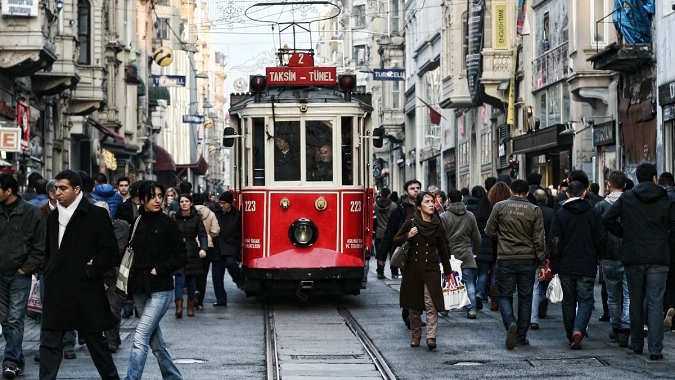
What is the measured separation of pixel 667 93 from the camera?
26750 mm

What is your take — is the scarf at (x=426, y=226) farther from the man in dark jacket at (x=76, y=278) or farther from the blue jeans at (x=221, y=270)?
the blue jeans at (x=221, y=270)

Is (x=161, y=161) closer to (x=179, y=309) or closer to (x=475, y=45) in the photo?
(x=475, y=45)

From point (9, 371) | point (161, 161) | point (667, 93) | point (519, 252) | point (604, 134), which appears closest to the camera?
point (9, 371)

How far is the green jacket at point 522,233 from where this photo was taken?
579 inches

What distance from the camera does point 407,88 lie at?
2729 inches

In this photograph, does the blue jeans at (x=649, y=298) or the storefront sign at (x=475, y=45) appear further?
the storefront sign at (x=475, y=45)

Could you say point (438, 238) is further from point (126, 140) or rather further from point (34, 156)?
point (126, 140)

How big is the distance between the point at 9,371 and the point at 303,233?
8.02 meters

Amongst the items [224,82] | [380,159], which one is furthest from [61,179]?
[224,82]

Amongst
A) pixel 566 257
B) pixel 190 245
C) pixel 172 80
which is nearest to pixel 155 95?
pixel 172 80

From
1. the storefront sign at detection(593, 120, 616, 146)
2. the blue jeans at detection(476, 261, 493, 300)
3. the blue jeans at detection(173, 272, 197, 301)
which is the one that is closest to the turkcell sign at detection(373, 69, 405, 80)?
the storefront sign at detection(593, 120, 616, 146)

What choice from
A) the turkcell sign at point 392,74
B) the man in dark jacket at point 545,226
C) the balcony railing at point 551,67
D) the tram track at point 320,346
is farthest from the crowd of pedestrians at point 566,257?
the turkcell sign at point 392,74

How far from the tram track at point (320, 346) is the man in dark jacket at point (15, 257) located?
7.49 feet

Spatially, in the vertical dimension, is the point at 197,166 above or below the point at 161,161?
above
